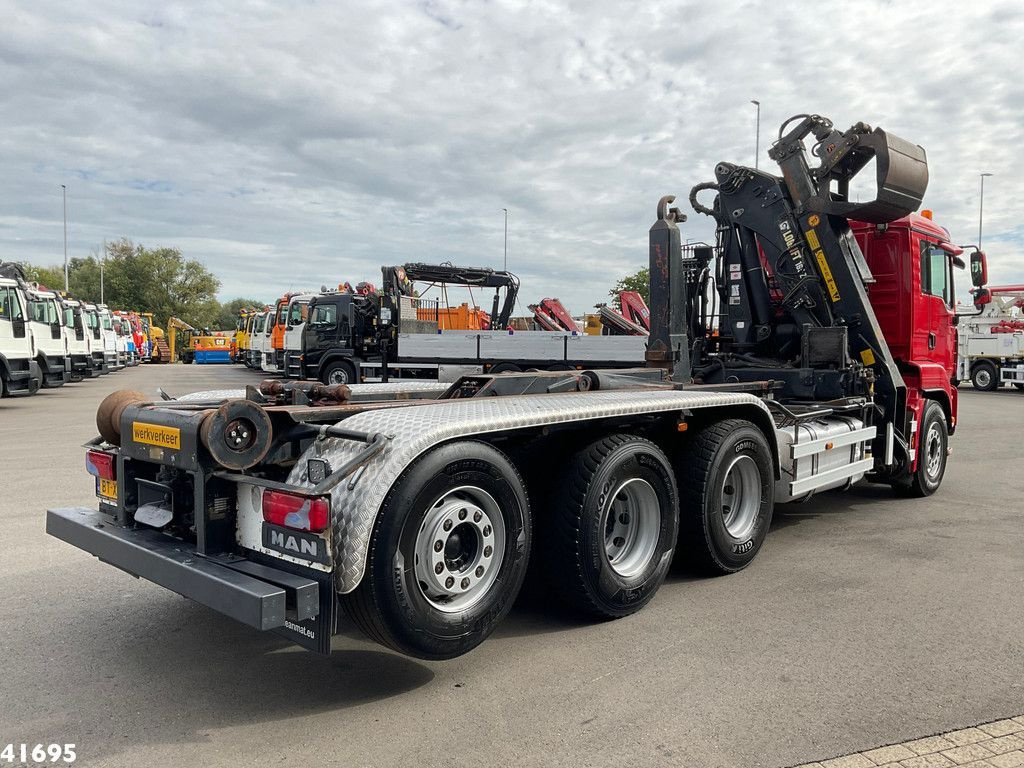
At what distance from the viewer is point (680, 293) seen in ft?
24.8

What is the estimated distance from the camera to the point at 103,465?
4.20 m

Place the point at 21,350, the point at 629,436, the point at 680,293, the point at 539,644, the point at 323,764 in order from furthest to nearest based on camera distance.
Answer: the point at 21,350, the point at 680,293, the point at 629,436, the point at 539,644, the point at 323,764

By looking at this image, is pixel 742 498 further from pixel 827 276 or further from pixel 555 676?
pixel 827 276

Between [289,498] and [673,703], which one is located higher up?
[289,498]

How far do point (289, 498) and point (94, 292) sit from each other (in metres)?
81.3

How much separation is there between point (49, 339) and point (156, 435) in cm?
1770

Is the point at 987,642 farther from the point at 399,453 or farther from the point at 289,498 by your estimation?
the point at 289,498

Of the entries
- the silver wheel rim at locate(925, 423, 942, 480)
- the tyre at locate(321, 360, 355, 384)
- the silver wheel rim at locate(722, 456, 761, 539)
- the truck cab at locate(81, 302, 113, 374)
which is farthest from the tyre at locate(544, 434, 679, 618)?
the truck cab at locate(81, 302, 113, 374)

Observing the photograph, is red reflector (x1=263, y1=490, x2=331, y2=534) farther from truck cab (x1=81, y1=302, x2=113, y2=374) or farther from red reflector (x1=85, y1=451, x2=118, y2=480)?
truck cab (x1=81, y1=302, x2=113, y2=374)

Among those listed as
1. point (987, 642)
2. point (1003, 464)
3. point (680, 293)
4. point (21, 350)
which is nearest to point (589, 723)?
point (987, 642)

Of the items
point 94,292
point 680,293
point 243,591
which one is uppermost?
point 94,292

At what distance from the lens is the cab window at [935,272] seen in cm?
809

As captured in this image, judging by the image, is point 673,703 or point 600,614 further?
point 600,614

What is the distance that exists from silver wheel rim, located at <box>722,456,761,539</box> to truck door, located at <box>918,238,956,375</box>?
3.68 metres
